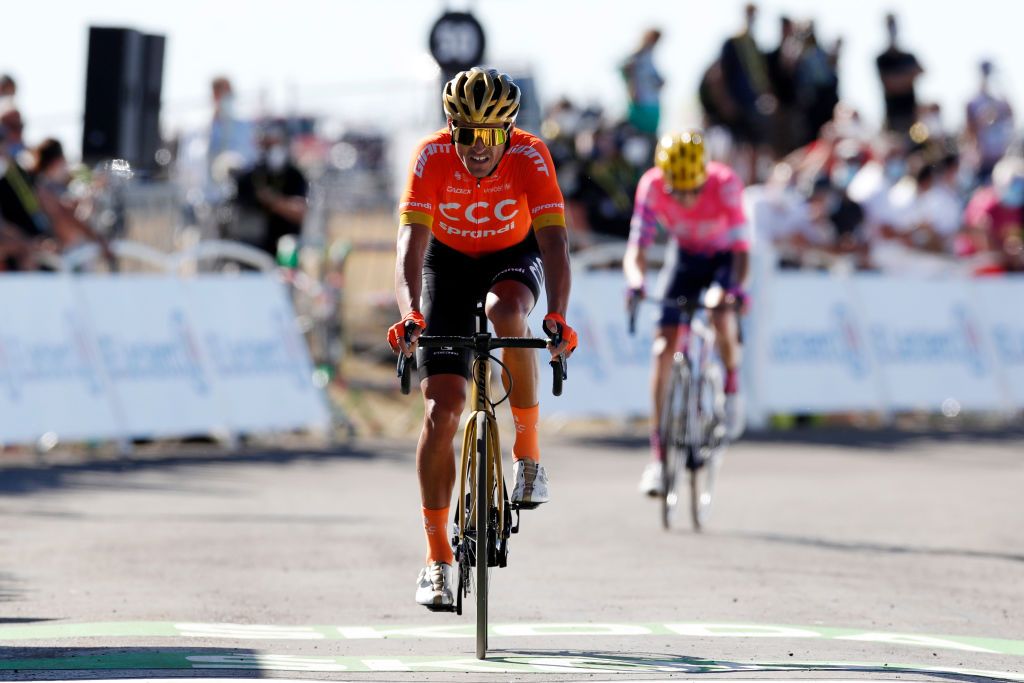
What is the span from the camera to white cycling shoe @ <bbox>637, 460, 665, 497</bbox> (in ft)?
38.5

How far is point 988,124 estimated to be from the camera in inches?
949

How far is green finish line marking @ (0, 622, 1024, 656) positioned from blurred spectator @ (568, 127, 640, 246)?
1092cm

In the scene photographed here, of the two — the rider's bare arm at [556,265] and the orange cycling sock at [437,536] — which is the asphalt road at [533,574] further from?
the rider's bare arm at [556,265]

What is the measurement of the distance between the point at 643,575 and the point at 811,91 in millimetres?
13119

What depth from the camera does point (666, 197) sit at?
474 inches

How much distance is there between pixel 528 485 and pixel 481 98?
157cm

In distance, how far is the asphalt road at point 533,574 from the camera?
722cm

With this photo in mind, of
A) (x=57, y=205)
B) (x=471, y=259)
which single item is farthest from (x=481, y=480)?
(x=57, y=205)

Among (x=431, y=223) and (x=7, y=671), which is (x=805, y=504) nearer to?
(x=431, y=223)

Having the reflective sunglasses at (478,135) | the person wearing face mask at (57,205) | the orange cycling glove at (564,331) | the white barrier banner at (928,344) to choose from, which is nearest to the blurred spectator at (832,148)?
the white barrier banner at (928,344)

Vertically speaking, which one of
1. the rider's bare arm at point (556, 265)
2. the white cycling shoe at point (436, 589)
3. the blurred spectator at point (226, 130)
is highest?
the blurred spectator at point (226, 130)

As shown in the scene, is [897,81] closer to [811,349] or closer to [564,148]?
[811,349]

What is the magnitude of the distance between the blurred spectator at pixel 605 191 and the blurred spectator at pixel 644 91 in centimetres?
65

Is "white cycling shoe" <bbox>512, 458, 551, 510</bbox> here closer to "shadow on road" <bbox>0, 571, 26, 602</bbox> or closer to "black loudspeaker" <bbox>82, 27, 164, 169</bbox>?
"shadow on road" <bbox>0, 571, 26, 602</bbox>
